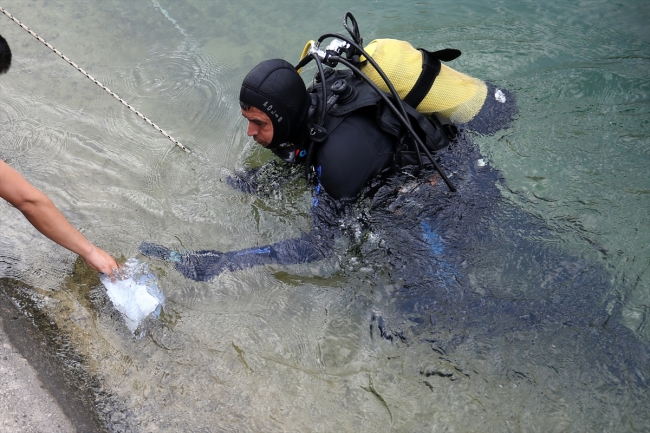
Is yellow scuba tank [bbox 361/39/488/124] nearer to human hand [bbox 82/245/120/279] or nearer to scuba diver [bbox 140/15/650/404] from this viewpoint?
scuba diver [bbox 140/15/650/404]

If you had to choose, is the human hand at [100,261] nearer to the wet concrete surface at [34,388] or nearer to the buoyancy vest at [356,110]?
the wet concrete surface at [34,388]

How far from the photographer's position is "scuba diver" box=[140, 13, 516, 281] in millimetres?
3014

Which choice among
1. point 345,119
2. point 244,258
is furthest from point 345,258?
point 345,119

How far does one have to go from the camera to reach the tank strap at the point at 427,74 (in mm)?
3213

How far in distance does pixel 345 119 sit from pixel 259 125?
1.72 ft

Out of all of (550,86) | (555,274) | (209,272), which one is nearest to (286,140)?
(209,272)

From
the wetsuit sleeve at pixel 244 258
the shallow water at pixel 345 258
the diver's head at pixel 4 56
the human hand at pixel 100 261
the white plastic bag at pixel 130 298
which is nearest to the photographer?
the diver's head at pixel 4 56

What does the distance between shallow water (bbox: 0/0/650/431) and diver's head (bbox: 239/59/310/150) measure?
3.30ft

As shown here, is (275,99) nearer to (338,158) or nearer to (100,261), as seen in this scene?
(338,158)

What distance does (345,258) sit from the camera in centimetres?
374

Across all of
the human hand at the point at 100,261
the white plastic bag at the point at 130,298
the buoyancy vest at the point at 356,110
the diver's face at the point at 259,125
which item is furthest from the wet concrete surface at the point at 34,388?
the buoyancy vest at the point at 356,110

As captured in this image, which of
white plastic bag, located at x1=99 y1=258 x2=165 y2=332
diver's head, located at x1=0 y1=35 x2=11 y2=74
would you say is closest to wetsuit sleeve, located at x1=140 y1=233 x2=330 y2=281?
white plastic bag, located at x1=99 y1=258 x2=165 y2=332

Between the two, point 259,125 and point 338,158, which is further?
point 259,125

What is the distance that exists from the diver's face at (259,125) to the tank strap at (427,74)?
0.89 metres
